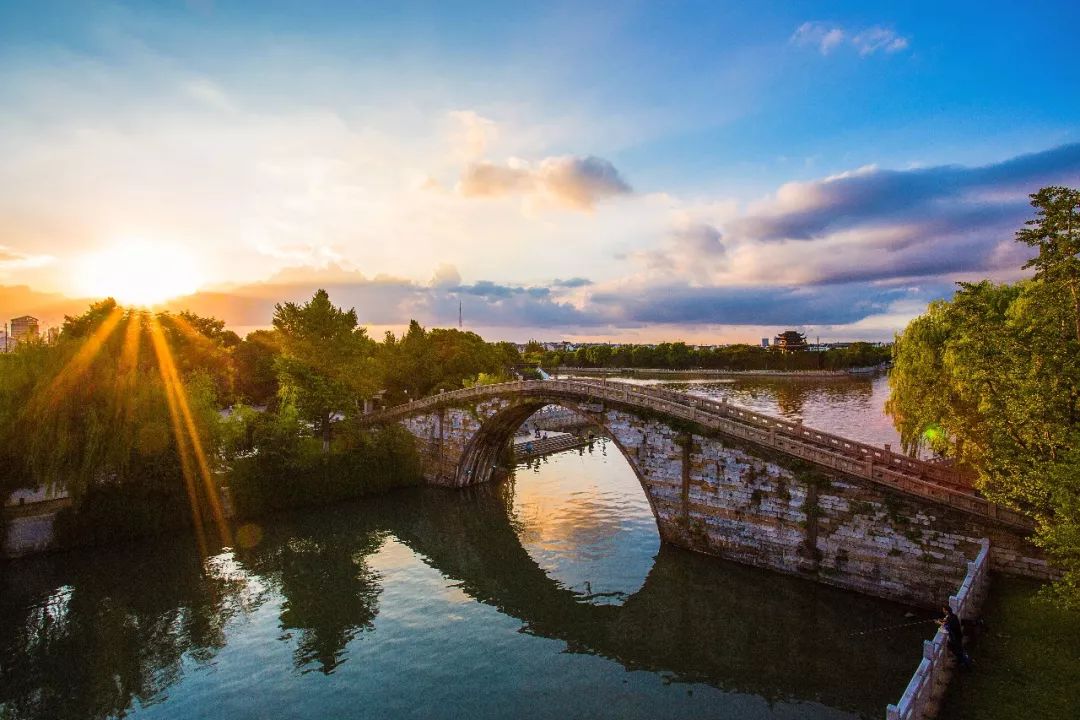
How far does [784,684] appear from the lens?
62.8 ft

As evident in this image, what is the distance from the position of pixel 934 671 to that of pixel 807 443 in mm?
13510

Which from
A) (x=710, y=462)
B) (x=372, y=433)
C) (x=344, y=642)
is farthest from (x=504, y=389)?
(x=344, y=642)

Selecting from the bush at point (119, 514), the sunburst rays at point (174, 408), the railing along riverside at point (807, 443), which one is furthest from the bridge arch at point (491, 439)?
the bush at point (119, 514)

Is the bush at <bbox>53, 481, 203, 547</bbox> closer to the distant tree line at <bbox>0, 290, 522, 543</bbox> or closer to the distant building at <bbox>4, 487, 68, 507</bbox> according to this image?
the distant tree line at <bbox>0, 290, 522, 543</bbox>

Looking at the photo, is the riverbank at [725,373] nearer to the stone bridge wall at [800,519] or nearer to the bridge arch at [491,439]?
the bridge arch at [491,439]

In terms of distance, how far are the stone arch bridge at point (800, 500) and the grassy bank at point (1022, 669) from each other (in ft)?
12.1

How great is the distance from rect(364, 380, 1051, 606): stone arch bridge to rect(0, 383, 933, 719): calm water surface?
1.45 metres

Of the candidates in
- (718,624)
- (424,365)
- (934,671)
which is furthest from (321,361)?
(934,671)

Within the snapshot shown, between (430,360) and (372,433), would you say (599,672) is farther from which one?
(430,360)

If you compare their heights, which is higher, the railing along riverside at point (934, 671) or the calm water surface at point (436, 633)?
the railing along riverside at point (934, 671)

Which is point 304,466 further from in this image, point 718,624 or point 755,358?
point 755,358

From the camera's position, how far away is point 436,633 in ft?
76.7

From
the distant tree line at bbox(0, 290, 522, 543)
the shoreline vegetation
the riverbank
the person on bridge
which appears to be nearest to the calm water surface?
the distant tree line at bbox(0, 290, 522, 543)

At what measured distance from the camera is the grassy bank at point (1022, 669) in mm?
13516
